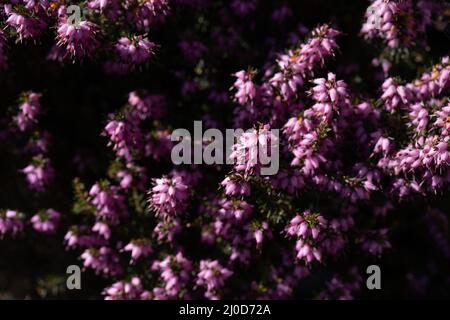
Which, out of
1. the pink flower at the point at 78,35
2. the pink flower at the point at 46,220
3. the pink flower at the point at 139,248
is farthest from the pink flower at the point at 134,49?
the pink flower at the point at 46,220

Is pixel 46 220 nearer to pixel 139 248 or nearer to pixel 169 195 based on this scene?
Answer: pixel 139 248

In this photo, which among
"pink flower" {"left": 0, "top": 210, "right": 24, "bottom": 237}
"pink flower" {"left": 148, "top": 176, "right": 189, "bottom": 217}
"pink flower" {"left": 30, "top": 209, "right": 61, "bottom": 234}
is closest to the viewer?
"pink flower" {"left": 148, "top": 176, "right": 189, "bottom": 217}

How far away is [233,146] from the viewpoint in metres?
4.09

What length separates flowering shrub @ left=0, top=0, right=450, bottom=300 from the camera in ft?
13.8

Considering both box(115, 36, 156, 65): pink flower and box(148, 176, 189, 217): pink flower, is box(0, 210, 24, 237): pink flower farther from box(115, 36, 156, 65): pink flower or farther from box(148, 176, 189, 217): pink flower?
box(115, 36, 156, 65): pink flower

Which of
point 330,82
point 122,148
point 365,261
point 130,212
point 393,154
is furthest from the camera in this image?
point 365,261

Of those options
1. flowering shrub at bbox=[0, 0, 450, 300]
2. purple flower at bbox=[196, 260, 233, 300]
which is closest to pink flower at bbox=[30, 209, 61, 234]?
flowering shrub at bbox=[0, 0, 450, 300]

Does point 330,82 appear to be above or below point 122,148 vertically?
above

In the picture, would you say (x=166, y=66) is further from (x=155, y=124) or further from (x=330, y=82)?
(x=330, y=82)

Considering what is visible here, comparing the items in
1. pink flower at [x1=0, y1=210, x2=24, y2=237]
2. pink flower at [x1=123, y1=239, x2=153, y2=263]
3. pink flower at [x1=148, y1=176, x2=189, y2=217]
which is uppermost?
pink flower at [x1=148, y1=176, x2=189, y2=217]

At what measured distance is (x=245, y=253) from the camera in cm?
484

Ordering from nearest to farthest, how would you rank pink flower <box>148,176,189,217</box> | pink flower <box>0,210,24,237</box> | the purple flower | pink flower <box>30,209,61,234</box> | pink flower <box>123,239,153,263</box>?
pink flower <box>148,176,189,217</box>, the purple flower, pink flower <box>123,239,153,263</box>, pink flower <box>0,210,24,237</box>, pink flower <box>30,209,61,234</box>
